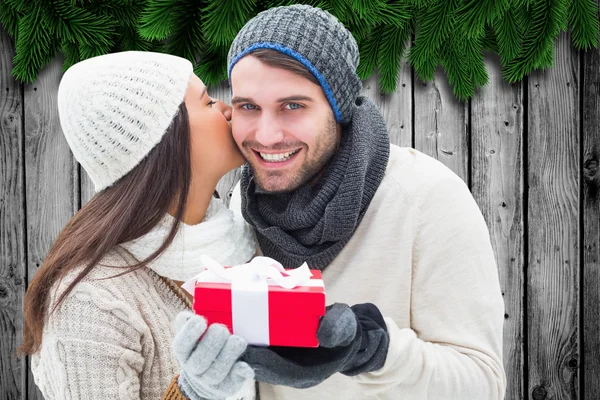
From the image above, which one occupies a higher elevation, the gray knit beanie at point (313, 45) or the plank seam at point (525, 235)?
the gray knit beanie at point (313, 45)

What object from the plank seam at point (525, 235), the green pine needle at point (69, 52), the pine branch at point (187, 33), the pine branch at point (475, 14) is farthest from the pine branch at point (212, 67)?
the plank seam at point (525, 235)

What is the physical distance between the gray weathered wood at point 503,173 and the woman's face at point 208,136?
119 cm

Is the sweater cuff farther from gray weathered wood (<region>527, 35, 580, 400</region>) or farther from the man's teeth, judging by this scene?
gray weathered wood (<region>527, 35, 580, 400</region>)

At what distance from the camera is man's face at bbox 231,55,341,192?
1680 mm

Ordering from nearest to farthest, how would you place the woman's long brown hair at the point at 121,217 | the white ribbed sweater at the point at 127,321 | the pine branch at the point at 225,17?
the white ribbed sweater at the point at 127,321
the woman's long brown hair at the point at 121,217
the pine branch at the point at 225,17

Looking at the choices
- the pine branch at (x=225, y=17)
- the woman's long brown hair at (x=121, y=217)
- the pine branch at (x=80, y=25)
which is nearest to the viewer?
the woman's long brown hair at (x=121, y=217)

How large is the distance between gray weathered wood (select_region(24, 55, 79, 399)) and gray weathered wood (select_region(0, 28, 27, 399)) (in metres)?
0.04

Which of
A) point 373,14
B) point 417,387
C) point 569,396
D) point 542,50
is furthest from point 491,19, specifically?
point 569,396

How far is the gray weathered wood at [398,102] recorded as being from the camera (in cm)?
252

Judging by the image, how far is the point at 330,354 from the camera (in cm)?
122

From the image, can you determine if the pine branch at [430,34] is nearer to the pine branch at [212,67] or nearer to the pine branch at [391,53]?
the pine branch at [391,53]

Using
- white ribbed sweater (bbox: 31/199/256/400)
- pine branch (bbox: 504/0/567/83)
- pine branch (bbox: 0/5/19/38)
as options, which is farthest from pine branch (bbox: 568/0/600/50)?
pine branch (bbox: 0/5/19/38)

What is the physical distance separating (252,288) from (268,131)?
2.21ft

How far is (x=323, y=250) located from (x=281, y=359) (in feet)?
1.85
